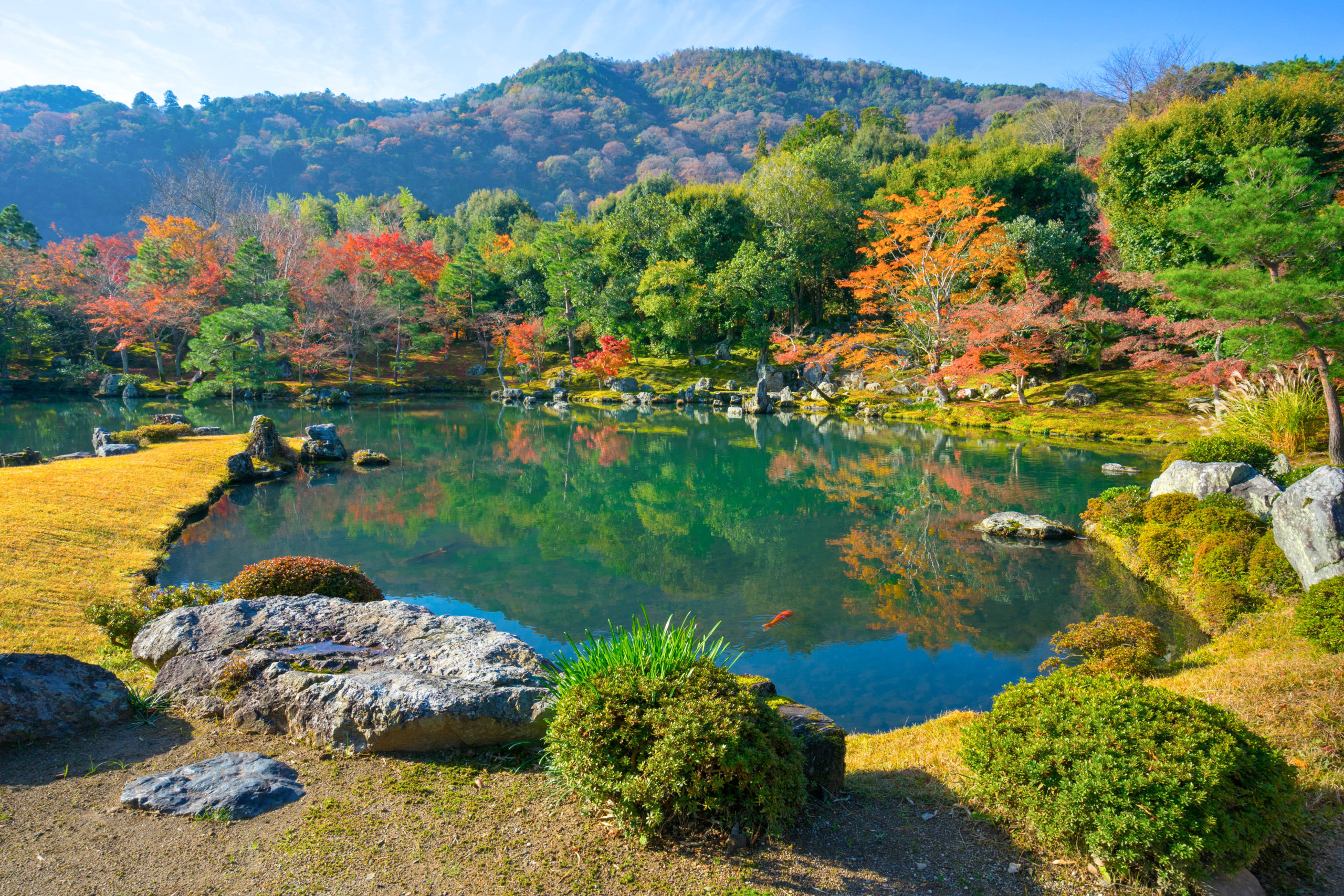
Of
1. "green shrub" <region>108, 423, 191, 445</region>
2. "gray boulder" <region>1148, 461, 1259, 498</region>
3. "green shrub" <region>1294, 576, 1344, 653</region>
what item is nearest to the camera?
"green shrub" <region>1294, 576, 1344, 653</region>

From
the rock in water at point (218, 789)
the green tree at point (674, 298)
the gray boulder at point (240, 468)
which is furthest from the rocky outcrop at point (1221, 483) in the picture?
the green tree at point (674, 298)

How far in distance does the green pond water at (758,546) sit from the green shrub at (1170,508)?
3.63 ft

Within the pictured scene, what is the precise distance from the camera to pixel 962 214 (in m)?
33.8

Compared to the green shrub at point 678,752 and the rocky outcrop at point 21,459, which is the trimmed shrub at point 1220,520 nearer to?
the green shrub at point 678,752

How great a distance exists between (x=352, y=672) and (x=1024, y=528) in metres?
12.5

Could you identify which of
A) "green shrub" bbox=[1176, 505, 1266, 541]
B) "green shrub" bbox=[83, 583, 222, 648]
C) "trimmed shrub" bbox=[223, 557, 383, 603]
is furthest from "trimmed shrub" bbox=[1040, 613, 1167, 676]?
"green shrub" bbox=[83, 583, 222, 648]

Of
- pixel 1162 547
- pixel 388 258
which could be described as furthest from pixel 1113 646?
pixel 388 258

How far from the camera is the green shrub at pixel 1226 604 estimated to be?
8141 mm

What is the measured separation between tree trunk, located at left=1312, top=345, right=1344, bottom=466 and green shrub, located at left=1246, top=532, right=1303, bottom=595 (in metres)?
7.54

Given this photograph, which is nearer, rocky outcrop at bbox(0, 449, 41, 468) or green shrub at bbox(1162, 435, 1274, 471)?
green shrub at bbox(1162, 435, 1274, 471)

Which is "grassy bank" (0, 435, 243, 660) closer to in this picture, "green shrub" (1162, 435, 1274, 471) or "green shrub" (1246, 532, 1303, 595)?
"green shrub" (1246, 532, 1303, 595)

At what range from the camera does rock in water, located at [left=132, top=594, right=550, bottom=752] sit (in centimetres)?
453

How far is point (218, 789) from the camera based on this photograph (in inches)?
155

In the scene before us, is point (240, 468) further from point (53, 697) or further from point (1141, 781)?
point (1141, 781)
